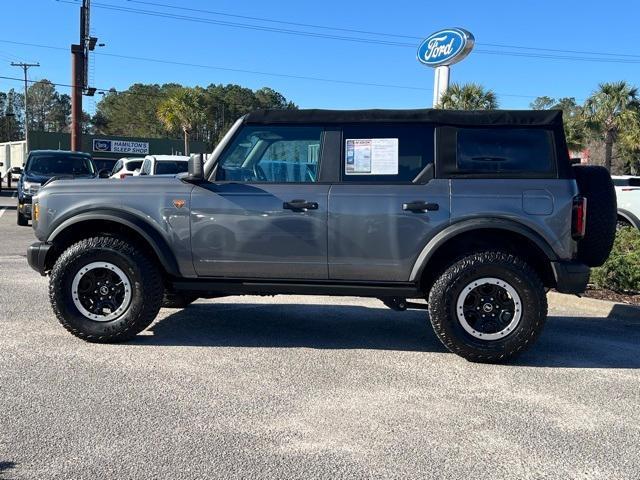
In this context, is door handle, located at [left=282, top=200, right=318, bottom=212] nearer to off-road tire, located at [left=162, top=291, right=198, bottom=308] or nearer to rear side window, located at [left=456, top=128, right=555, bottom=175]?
rear side window, located at [left=456, top=128, right=555, bottom=175]

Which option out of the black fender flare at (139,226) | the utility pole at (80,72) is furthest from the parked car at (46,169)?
the utility pole at (80,72)

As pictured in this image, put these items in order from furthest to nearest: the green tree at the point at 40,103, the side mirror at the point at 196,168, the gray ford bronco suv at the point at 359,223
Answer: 1. the green tree at the point at 40,103
2. the side mirror at the point at 196,168
3. the gray ford bronco suv at the point at 359,223

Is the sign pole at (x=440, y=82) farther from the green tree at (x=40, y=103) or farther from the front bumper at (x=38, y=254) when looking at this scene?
the green tree at (x=40, y=103)

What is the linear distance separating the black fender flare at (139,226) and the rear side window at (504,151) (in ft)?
8.15

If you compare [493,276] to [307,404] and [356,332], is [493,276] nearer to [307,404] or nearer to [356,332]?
[356,332]

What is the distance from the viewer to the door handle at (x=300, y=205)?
16.4 feet

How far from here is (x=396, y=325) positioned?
6258 millimetres

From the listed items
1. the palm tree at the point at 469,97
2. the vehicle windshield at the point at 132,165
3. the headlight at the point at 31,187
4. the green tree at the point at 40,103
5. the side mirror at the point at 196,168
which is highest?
the green tree at the point at 40,103

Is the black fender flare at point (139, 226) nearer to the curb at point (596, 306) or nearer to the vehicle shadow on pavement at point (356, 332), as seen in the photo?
the vehicle shadow on pavement at point (356, 332)

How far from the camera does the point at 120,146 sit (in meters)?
53.9

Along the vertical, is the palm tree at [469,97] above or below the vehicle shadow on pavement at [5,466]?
above

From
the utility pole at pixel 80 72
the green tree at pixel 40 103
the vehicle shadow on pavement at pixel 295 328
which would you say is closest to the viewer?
the vehicle shadow on pavement at pixel 295 328

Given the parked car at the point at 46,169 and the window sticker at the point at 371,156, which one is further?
the parked car at the point at 46,169

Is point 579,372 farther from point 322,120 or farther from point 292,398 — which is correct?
point 322,120
